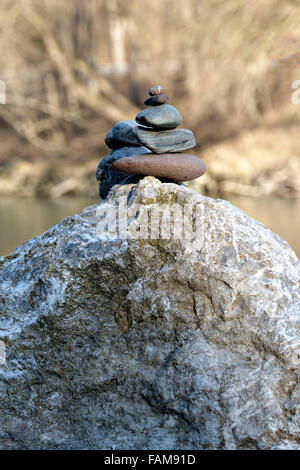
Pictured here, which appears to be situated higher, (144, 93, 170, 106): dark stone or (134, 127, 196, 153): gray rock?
(144, 93, 170, 106): dark stone

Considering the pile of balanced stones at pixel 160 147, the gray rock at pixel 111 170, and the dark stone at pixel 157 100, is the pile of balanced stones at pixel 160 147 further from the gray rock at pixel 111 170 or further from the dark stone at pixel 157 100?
the gray rock at pixel 111 170

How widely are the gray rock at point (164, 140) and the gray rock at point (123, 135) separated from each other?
0.28 metres

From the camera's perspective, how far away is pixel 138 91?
14.2 metres

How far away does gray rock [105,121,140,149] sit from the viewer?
340cm

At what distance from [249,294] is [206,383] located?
51 cm

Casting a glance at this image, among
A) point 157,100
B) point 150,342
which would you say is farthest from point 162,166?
Result: point 150,342

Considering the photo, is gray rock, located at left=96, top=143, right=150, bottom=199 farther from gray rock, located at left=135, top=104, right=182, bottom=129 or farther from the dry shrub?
the dry shrub

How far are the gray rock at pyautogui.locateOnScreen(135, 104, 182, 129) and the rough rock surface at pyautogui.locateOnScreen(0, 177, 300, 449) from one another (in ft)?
2.09

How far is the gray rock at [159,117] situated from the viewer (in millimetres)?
3012

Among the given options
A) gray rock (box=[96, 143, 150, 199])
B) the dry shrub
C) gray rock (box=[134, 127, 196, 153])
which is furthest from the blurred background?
gray rock (box=[134, 127, 196, 153])

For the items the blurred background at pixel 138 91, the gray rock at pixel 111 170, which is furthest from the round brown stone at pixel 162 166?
the blurred background at pixel 138 91

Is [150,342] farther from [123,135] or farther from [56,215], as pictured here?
[56,215]

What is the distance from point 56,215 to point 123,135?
6115 millimetres

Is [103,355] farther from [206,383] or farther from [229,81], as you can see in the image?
[229,81]
